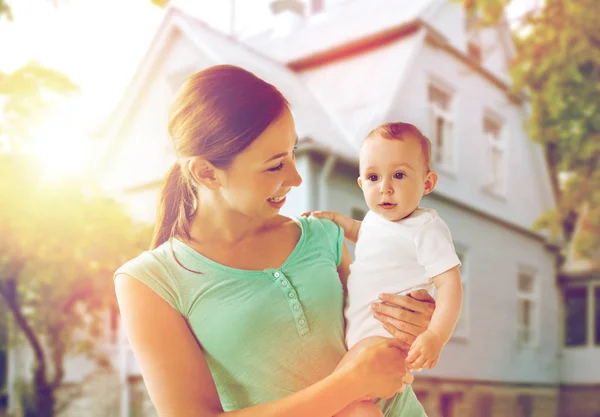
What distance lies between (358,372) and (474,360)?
7.23m

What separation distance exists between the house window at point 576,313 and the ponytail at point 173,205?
10.2m

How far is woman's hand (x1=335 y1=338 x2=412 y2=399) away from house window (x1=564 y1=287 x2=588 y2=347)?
1023cm

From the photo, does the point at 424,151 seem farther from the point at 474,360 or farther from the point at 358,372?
the point at 474,360

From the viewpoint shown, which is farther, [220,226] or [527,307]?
[527,307]

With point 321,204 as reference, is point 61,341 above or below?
below

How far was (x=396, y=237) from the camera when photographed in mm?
1093

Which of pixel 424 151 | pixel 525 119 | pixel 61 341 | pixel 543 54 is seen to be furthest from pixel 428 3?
pixel 424 151

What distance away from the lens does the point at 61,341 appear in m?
6.68

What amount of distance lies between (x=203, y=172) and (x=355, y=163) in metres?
4.88

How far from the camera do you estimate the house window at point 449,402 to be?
24.5 ft

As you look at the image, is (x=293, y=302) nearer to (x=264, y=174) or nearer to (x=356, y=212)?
(x=264, y=174)

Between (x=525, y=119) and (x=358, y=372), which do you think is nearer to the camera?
(x=358, y=372)

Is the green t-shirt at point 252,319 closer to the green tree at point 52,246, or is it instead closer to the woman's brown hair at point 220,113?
the woman's brown hair at point 220,113

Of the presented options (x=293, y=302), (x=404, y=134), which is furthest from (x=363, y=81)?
(x=293, y=302)
